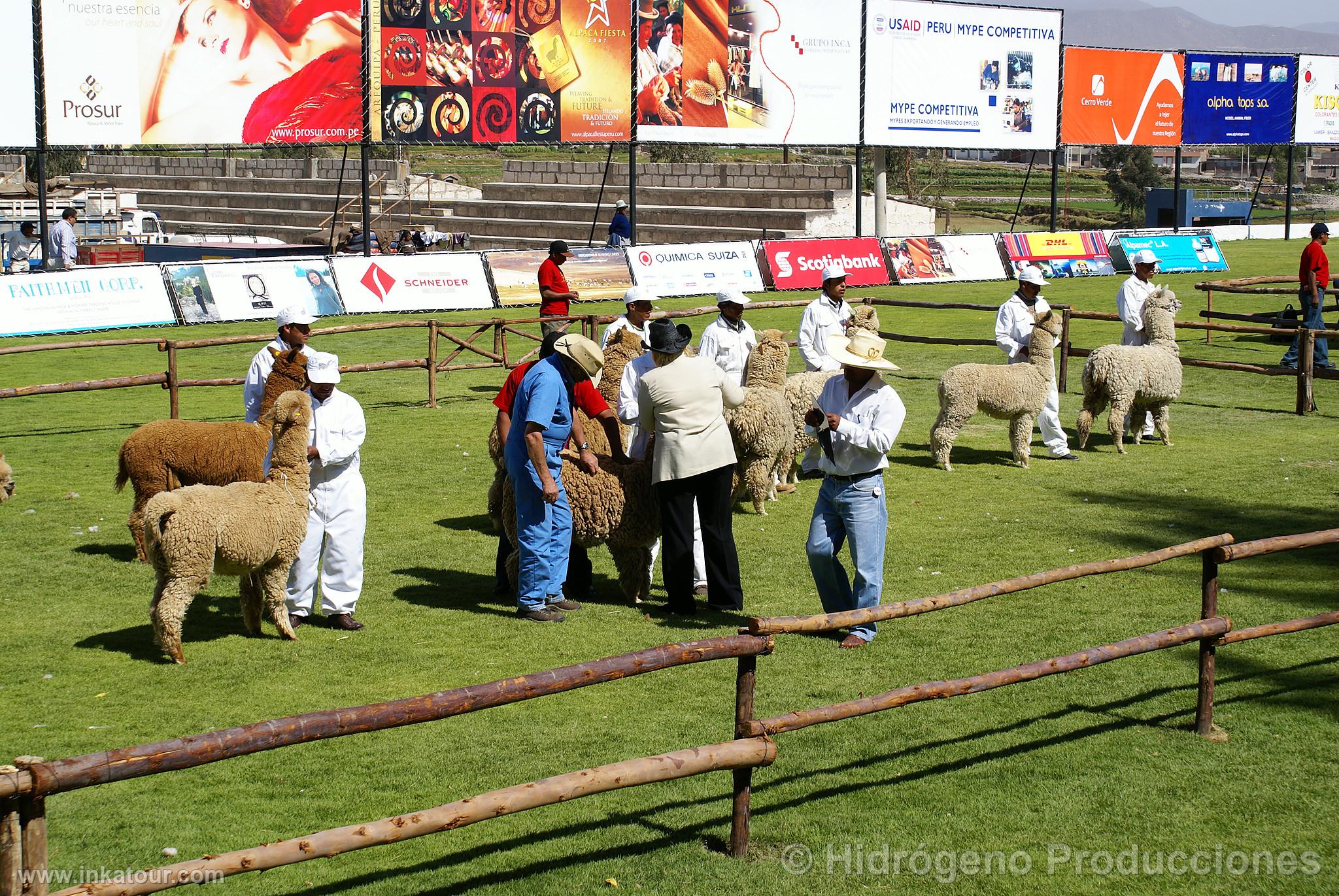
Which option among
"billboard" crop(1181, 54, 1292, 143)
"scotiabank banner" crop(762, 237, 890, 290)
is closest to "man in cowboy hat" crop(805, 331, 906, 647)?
"scotiabank banner" crop(762, 237, 890, 290)

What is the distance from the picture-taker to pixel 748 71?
105 ft

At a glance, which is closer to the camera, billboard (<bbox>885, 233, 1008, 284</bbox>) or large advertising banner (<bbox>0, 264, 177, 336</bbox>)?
large advertising banner (<bbox>0, 264, 177, 336</bbox>)

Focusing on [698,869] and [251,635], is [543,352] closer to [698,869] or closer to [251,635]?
[251,635]

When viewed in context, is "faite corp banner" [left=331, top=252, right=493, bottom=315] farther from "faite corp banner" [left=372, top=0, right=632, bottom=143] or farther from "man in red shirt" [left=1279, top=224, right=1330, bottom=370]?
"man in red shirt" [left=1279, top=224, right=1330, bottom=370]

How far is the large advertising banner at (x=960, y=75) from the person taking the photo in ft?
111

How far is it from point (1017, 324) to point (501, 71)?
17832 millimetres

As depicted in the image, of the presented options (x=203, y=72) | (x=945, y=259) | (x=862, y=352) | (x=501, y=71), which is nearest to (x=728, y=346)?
(x=862, y=352)

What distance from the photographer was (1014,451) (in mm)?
14180

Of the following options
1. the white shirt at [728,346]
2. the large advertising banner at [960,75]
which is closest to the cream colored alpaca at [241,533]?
the white shirt at [728,346]

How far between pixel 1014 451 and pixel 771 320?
1133cm

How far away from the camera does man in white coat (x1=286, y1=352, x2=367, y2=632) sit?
855cm

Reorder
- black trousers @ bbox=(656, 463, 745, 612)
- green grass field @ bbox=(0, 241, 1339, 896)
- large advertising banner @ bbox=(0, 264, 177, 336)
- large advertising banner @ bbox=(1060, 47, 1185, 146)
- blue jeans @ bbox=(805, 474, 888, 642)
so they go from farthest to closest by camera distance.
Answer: large advertising banner @ bbox=(1060, 47, 1185, 146) → large advertising banner @ bbox=(0, 264, 177, 336) → black trousers @ bbox=(656, 463, 745, 612) → blue jeans @ bbox=(805, 474, 888, 642) → green grass field @ bbox=(0, 241, 1339, 896)

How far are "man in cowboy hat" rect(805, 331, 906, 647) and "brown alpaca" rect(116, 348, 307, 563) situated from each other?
12.7 ft

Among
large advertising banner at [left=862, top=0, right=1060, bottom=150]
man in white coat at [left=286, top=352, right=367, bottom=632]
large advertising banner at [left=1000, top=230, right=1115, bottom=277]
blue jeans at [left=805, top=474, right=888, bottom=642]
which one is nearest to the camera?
blue jeans at [left=805, top=474, right=888, bottom=642]
